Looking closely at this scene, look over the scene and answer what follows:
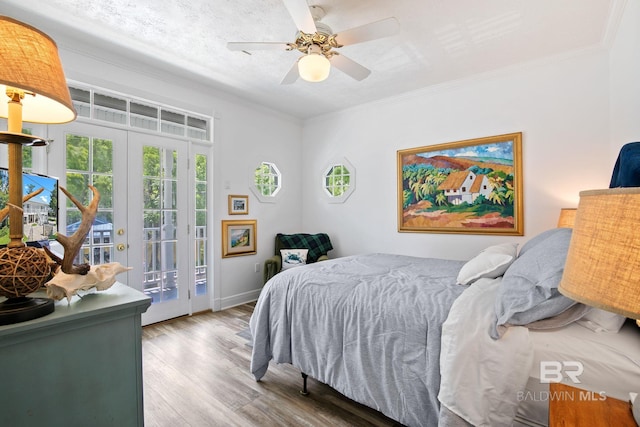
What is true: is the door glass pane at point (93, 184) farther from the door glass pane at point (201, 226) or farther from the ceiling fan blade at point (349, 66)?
the ceiling fan blade at point (349, 66)

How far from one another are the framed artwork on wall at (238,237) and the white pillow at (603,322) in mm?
3556

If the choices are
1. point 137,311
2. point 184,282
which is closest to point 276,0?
point 137,311

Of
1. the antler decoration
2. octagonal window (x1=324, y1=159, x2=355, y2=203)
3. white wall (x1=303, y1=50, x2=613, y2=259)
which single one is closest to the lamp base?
the antler decoration

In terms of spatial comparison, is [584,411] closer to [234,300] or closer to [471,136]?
[471,136]

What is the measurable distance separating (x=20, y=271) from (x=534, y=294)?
182 cm

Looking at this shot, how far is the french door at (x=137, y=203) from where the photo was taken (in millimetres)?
2822

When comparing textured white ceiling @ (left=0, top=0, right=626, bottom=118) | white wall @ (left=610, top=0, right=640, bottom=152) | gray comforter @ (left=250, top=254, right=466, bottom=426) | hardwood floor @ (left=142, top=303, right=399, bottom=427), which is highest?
textured white ceiling @ (left=0, top=0, right=626, bottom=118)

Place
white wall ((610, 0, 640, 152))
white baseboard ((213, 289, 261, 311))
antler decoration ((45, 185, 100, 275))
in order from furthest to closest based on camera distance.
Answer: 1. white baseboard ((213, 289, 261, 311))
2. white wall ((610, 0, 640, 152))
3. antler decoration ((45, 185, 100, 275))

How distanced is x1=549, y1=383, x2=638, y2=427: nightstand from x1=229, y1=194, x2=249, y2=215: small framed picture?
12.0 ft

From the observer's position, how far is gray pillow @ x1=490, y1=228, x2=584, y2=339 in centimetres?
127

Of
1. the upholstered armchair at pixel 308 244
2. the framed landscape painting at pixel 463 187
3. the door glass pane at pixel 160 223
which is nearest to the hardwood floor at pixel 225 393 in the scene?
the door glass pane at pixel 160 223

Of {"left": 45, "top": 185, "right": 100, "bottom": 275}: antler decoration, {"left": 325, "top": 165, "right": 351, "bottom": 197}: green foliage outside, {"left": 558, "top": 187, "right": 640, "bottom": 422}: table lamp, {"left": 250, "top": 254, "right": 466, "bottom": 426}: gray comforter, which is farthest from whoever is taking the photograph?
{"left": 325, "top": 165, "right": 351, "bottom": 197}: green foliage outside

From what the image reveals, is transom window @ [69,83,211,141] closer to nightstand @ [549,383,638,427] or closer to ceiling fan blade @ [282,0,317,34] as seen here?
ceiling fan blade @ [282,0,317,34]

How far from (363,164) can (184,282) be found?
279cm
